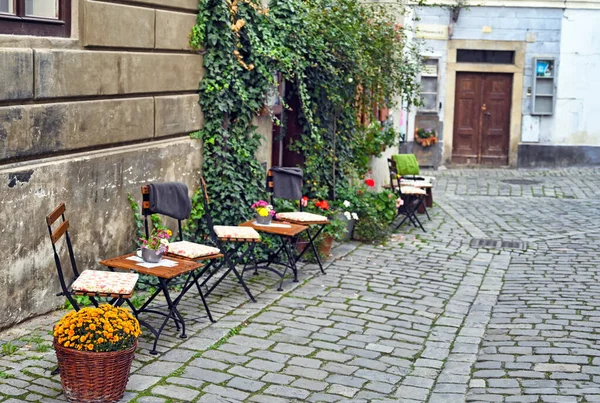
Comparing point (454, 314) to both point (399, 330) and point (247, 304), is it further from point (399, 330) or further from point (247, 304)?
point (247, 304)

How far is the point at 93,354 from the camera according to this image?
5.49 meters

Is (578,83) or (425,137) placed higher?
(578,83)

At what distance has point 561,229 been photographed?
13.2m

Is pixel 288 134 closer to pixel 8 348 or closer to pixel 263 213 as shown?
pixel 263 213

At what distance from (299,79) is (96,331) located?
538cm

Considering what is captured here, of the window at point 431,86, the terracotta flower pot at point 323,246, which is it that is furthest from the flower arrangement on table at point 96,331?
the window at point 431,86

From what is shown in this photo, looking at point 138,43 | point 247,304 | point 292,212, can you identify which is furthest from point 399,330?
point 138,43

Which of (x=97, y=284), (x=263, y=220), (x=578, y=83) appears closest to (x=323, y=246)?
(x=263, y=220)

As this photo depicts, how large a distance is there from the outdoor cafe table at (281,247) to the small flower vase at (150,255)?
71.0 inches

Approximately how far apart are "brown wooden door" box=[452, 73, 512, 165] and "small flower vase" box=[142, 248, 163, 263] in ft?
52.0

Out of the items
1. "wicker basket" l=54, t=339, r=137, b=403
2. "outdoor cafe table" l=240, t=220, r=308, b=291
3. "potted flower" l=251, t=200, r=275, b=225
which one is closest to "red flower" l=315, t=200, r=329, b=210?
"outdoor cafe table" l=240, t=220, r=308, b=291

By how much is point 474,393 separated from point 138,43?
4.33 m

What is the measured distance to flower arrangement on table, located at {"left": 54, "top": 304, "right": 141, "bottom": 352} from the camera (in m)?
5.55

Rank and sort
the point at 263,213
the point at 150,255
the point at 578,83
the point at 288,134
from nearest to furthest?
the point at 150,255, the point at 263,213, the point at 288,134, the point at 578,83
